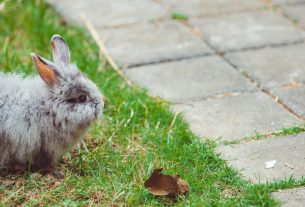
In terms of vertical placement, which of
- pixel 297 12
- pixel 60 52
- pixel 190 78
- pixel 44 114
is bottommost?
pixel 190 78

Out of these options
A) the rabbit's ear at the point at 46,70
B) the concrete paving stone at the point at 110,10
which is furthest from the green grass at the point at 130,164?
the concrete paving stone at the point at 110,10

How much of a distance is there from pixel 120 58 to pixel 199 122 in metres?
1.25

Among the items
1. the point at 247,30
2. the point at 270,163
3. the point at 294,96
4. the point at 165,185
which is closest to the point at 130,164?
the point at 165,185

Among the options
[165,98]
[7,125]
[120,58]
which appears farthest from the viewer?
[120,58]

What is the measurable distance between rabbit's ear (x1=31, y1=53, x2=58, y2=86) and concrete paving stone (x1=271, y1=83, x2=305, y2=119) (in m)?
1.70

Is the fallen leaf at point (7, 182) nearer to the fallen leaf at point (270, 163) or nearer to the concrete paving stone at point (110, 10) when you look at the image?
the fallen leaf at point (270, 163)

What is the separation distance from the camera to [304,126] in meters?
4.05

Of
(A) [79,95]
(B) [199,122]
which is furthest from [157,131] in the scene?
(A) [79,95]

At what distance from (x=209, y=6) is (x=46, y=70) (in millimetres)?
3004

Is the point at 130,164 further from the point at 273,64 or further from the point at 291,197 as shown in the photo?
the point at 273,64

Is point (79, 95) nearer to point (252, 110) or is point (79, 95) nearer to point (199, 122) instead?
point (199, 122)

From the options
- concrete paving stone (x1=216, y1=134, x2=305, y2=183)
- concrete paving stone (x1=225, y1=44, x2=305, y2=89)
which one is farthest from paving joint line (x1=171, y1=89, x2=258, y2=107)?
concrete paving stone (x1=216, y1=134, x2=305, y2=183)

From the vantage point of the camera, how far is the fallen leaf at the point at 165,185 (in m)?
3.34

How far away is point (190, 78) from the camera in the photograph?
4852 mm
